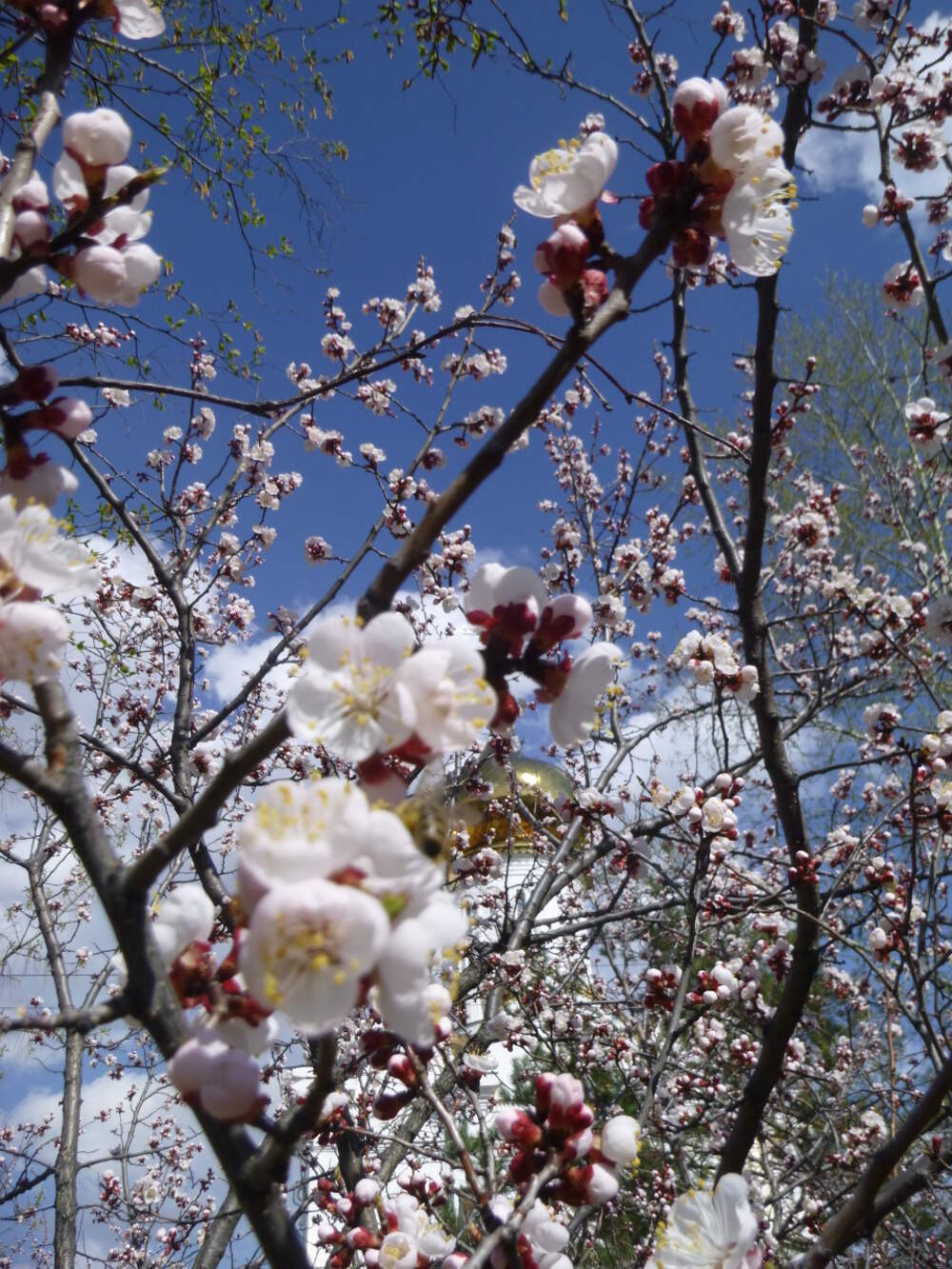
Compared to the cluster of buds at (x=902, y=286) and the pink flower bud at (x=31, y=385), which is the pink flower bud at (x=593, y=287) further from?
the cluster of buds at (x=902, y=286)

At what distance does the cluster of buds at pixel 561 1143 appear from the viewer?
127cm

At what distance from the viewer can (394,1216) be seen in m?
1.97

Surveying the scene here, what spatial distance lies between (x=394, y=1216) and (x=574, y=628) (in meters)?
1.66

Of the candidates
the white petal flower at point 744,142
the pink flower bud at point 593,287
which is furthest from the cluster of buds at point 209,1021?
the white petal flower at point 744,142

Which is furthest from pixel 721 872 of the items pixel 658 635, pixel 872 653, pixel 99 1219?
pixel 99 1219

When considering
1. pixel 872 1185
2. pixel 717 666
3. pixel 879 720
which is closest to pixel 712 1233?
pixel 872 1185

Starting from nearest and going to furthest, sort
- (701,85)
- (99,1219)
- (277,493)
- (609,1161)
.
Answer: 1. (701,85)
2. (609,1161)
3. (277,493)
4. (99,1219)

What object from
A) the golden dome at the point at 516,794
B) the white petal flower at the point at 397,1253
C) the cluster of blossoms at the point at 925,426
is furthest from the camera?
the golden dome at the point at 516,794

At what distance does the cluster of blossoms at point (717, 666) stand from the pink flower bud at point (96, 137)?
2.67 metres

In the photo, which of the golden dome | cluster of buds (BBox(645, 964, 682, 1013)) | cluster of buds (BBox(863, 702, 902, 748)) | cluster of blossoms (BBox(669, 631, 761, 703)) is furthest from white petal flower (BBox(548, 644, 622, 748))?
cluster of buds (BBox(863, 702, 902, 748))

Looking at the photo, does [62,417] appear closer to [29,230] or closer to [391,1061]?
[29,230]

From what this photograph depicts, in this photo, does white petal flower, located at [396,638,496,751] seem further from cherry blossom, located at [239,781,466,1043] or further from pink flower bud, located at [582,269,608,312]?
pink flower bud, located at [582,269,608,312]

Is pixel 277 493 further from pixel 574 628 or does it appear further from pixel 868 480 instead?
pixel 868 480

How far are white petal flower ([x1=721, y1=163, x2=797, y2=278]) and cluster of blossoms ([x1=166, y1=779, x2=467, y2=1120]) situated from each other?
Result: 3.00ft
